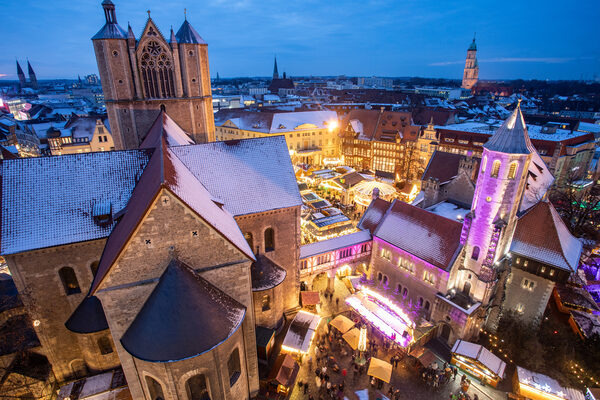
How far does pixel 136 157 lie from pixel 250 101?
152m

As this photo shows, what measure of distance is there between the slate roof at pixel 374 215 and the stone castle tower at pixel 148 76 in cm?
2517

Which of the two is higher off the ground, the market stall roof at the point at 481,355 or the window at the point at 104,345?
the window at the point at 104,345

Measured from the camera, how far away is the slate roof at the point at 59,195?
70.7 ft

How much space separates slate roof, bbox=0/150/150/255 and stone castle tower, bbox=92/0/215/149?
44.9ft

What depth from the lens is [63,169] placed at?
2366 centimetres

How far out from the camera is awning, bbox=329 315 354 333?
3106 cm

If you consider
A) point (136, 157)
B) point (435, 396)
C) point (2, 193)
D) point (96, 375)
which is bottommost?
point (435, 396)

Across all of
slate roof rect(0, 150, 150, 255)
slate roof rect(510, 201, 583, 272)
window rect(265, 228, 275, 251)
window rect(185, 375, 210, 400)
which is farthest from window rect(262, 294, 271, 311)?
slate roof rect(510, 201, 583, 272)

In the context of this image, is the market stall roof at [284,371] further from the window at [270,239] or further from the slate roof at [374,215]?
the slate roof at [374,215]

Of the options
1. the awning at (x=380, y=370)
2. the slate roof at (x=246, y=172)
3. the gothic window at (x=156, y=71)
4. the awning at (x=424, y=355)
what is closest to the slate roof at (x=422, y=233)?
the awning at (x=424, y=355)

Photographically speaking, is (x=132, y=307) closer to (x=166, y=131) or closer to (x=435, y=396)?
(x=166, y=131)

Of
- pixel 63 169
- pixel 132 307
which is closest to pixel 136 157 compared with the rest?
pixel 63 169

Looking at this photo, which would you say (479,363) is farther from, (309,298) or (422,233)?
(309,298)

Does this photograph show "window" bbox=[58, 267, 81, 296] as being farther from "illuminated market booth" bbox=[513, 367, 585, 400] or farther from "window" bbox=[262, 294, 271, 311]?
"illuminated market booth" bbox=[513, 367, 585, 400]
